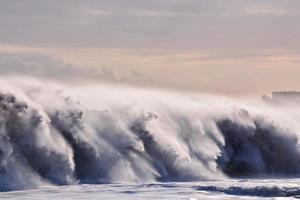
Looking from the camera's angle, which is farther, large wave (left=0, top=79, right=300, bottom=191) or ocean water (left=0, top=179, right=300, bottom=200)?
large wave (left=0, top=79, right=300, bottom=191)

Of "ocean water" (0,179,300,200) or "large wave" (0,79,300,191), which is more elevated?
"large wave" (0,79,300,191)

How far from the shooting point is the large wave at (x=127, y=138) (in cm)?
3794

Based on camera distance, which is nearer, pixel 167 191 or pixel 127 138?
pixel 167 191

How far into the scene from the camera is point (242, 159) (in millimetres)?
46406

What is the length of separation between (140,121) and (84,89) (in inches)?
361

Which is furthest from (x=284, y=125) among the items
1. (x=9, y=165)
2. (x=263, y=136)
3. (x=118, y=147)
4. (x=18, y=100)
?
(x=9, y=165)

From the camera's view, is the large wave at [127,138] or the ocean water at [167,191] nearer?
the ocean water at [167,191]

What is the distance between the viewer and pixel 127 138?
42.5 m

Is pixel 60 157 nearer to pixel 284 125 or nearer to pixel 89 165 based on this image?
pixel 89 165

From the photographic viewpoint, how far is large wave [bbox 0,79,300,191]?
124 ft

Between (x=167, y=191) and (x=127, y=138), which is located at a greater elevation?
(x=127, y=138)

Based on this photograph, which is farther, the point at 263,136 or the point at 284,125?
the point at 284,125

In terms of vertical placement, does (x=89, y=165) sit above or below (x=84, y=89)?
below

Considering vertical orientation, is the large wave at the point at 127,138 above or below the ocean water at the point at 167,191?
above
